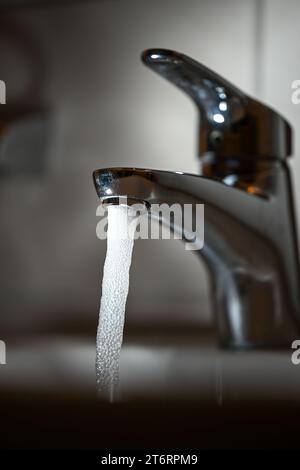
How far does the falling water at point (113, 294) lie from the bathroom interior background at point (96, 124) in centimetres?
37

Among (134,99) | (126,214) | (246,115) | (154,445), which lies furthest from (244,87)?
(154,445)

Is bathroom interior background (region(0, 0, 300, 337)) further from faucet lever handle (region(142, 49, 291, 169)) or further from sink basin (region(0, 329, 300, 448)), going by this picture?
sink basin (region(0, 329, 300, 448))

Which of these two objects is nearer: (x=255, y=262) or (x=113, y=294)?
(x=113, y=294)

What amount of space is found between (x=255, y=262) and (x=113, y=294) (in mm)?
198

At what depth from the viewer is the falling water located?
0.40 metres

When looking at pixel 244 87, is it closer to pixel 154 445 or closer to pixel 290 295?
pixel 290 295

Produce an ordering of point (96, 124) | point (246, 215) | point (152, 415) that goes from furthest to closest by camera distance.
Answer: point (96, 124), point (246, 215), point (152, 415)

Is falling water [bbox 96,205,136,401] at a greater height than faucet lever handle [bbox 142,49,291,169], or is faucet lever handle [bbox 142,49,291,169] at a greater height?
faucet lever handle [bbox 142,49,291,169]

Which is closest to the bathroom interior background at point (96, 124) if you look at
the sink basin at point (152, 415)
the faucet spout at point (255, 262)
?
the faucet spout at point (255, 262)

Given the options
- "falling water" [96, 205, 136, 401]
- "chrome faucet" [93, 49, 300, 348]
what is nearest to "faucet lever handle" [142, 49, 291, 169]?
"chrome faucet" [93, 49, 300, 348]

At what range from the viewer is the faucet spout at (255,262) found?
52cm

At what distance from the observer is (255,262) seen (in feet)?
1.84

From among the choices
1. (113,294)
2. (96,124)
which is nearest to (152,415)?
(113,294)

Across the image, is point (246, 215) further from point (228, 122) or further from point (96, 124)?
point (96, 124)
